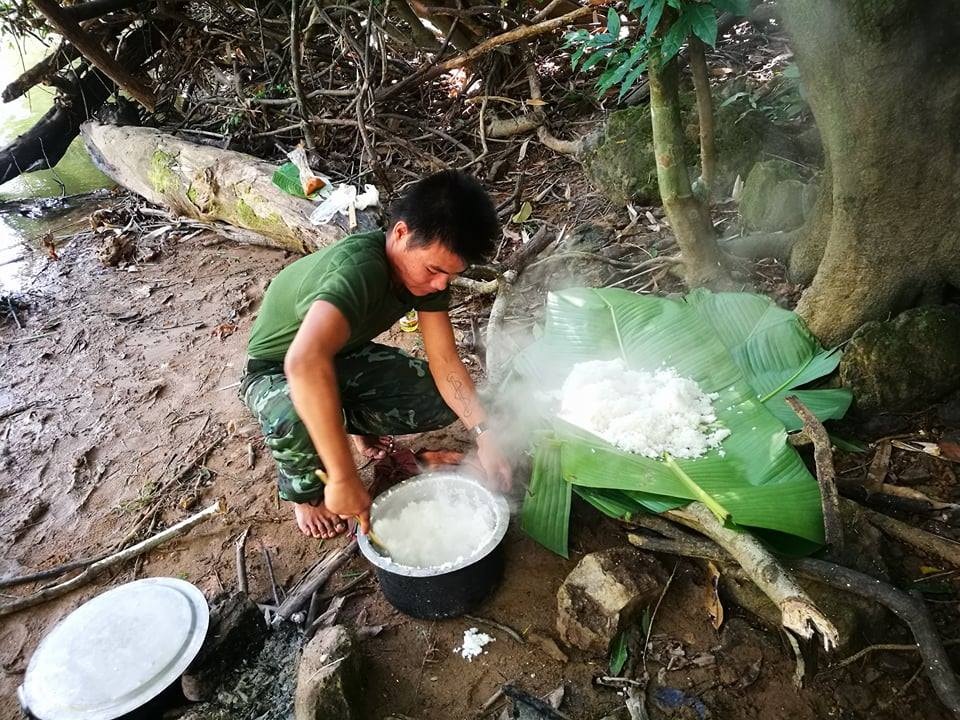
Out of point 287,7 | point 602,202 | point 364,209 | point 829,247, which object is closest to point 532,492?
point 829,247

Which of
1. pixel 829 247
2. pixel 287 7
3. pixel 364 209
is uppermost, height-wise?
pixel 287 7

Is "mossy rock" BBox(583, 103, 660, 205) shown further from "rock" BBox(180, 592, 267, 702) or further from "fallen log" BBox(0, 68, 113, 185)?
"fallen log" BBox(0, 68, 113, 185)

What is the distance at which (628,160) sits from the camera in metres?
3.87

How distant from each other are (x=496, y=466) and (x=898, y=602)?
121 centimetres

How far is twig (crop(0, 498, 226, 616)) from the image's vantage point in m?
2.34

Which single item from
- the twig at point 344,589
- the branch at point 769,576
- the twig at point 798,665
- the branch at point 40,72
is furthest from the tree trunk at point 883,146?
the branch at point 40,72

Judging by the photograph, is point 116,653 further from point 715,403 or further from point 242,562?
point 715,403

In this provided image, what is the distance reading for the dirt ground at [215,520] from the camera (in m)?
1.78

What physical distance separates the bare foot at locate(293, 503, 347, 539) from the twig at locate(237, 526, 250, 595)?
25cm

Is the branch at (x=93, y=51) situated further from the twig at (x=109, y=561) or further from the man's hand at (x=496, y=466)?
the man's hand at (x=496, y=466)

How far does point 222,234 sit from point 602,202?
312 cm

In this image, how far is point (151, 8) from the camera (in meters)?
6.13

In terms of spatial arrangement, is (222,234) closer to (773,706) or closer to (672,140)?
(672,140)

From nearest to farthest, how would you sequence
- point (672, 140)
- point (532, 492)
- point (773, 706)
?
point (773, 706)
point (532, 492)
point (672, 140)
